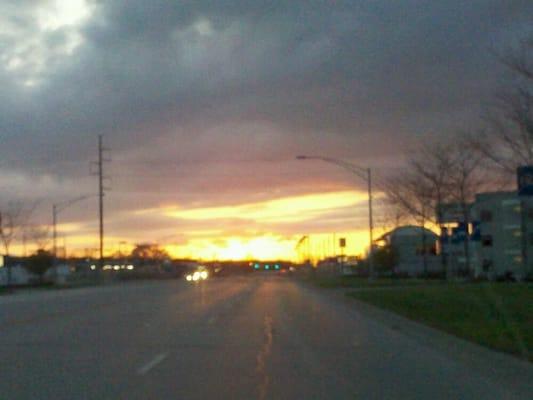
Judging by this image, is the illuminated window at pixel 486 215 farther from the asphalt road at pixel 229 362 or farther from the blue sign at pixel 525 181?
the blue sign at pixel 525 181

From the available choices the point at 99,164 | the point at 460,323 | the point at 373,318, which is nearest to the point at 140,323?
the point at 373,318

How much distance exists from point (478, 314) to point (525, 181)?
47.8ft

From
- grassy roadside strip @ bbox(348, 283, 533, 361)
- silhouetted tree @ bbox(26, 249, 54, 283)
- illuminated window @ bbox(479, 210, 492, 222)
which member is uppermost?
illuminated window @ bbox(479, 210, 492, 222)

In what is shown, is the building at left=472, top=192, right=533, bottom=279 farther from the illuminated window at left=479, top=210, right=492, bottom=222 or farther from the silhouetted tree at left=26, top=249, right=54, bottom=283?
the silhouetted tree at left=26, top=249, right=54, bottom=283

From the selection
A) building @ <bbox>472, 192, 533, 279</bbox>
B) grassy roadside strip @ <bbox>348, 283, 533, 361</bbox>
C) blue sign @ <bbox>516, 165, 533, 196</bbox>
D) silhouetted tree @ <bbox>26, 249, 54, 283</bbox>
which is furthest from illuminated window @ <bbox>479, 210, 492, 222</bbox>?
blue sign @ <bbox>516, 165, 533, 196</bbox>

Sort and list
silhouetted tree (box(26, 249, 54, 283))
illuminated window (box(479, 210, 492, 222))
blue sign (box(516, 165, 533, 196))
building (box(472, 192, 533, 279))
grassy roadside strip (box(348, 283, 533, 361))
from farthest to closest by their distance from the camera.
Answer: silhouetted tree (box(26, 249, 54, 283))
building (box(472, 192, 533, 279))
illuminated window (box(479, 210, 492, 222))
grassy roadside strip (box(348, 283, 533, 361))
blue sign (box(516, 165, 533, 196))

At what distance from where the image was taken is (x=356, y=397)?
43.1ft

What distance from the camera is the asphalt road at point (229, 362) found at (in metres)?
13.7

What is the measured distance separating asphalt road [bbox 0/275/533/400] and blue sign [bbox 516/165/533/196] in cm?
305

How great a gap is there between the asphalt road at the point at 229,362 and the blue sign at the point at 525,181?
3.05 meters

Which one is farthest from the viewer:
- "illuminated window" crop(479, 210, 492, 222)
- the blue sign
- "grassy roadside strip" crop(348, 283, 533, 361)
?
"illuminated window" crop(479, 210, 492, 222)

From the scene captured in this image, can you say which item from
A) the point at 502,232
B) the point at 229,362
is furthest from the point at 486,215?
the point at 229,362

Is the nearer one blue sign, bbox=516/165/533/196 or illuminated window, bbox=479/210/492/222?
blue sign, bbox=516/165/533/196

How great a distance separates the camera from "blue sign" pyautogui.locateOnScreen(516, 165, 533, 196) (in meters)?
15.5
